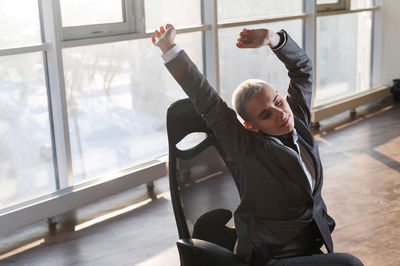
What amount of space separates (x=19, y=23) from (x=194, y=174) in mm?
2198

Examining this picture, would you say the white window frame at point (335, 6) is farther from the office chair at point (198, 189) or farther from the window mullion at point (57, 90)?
the office chair at point (198, 189)

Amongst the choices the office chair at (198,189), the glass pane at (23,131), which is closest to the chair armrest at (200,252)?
the office chair at (198,189)

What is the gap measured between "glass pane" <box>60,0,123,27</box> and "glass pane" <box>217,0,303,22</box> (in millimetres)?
1241

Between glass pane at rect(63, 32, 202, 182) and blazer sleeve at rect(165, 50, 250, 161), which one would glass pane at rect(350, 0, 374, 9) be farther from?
blazer sleeve at rect(165, 50, 250, 161)

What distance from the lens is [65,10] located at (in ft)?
13.6

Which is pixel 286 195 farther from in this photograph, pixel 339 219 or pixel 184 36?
pixel 184 36

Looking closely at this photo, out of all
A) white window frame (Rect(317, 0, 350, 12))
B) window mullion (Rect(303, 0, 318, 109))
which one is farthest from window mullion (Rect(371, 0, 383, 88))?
window mullion (Rect(303, 0, 318, 109))

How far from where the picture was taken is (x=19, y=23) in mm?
3900

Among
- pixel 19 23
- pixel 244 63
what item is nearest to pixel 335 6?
pixel 244 63

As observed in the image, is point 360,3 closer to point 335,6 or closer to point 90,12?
point 335,6

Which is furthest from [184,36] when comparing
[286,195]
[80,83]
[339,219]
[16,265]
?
[286,195]

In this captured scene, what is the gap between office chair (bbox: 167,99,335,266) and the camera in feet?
6.93

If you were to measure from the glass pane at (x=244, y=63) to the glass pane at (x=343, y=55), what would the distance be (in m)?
0.59

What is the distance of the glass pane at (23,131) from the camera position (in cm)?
390
